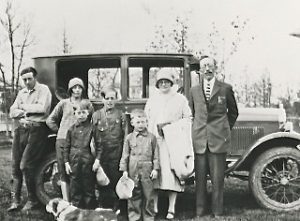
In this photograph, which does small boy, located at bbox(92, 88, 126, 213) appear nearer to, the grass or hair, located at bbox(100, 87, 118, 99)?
hair, located at bbox(100, 87, 118, 99)

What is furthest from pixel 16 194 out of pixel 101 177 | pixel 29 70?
pixel 29 70

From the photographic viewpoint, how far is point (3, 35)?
17.9 ft

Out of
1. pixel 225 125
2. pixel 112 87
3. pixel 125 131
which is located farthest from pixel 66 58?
pixel 225 125

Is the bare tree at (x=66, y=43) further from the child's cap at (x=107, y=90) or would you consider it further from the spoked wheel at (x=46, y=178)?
the spoked wheel at (x=46, y=178)

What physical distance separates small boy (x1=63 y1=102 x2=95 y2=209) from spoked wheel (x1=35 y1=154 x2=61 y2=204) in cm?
49

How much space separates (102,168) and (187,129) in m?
0.97

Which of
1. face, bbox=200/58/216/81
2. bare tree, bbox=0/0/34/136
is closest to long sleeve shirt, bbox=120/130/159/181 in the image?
face, bbox=200/58/216/81

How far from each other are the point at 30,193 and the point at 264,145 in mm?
2683

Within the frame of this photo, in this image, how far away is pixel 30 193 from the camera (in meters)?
4.60

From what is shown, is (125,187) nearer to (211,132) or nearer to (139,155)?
(139,155)

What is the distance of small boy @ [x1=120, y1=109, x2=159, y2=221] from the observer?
3953mm

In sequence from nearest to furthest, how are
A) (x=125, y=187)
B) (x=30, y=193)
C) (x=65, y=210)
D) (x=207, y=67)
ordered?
(x=65, y=210)
(x=125, y=187)
(x=207, y=67)
(x=30, y=193)

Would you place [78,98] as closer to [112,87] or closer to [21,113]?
[112,87]

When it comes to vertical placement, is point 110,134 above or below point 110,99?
below
